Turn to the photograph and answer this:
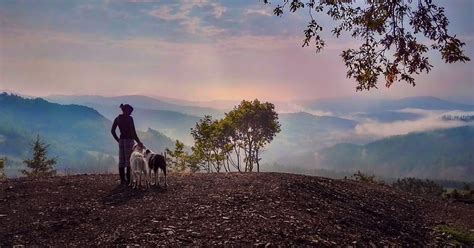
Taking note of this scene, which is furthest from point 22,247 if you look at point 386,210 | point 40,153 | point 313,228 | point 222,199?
point 40,153

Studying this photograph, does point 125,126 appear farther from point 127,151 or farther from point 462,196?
point 462,196

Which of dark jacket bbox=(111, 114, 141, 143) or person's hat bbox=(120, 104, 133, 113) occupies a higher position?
person's hat bbox=(120, 104, 133, 113)

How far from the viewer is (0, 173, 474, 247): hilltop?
Result: 12359mm

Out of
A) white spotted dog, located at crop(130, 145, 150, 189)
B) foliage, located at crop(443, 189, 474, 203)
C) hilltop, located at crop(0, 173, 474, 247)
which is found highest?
white spotted dog, located at crop(130, 145, 150, 189)

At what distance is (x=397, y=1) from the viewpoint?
12.6 meters

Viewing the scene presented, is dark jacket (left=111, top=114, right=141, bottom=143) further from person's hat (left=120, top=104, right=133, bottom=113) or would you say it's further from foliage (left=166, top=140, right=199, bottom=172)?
foliage (left=166, top=140, right=199, bottom=172)

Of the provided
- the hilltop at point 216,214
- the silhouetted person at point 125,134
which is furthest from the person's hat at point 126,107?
the hilltop at point 216,214

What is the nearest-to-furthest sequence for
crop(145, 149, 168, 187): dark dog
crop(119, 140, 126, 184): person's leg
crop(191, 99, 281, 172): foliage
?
crop(145, 149, 168, 187): dark dog → crop(119, 140, 126, 184): person's leg → crop(191, 99, 281, 172): foliage

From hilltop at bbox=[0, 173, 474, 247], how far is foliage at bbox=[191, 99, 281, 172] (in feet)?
171

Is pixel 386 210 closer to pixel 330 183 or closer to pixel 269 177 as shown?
pixel 330 183

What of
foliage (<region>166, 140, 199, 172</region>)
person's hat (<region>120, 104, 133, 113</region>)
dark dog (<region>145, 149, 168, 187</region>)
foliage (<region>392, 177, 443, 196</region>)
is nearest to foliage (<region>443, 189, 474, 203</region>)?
foliage (<region>392, 177, 443, 196</region>)

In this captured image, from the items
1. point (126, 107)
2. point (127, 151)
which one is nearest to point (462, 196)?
point (127, 151)

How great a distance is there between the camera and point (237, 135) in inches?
2985

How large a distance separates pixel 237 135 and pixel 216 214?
61.8 metres
